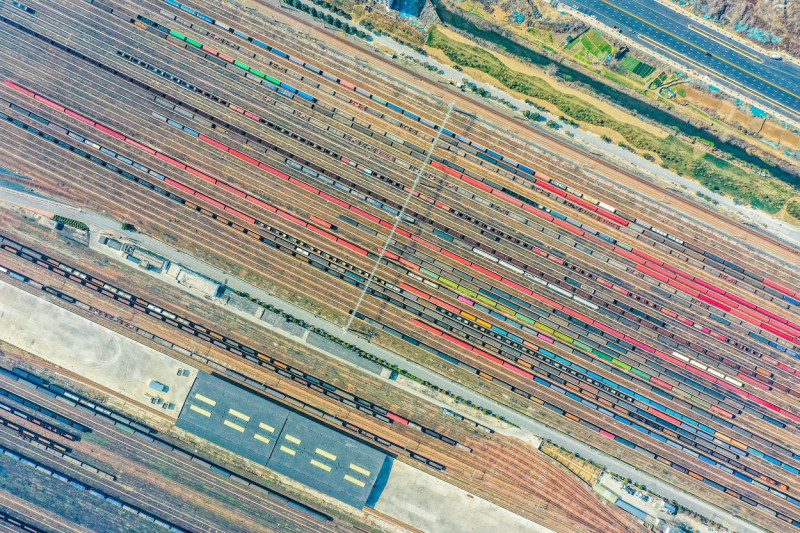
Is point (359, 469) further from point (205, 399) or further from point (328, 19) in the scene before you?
point (328, 19)

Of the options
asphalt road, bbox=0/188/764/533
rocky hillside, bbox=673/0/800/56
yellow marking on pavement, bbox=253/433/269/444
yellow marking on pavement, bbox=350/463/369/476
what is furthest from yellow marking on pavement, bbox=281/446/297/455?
rocky hillside, bbox=673/0/800/56

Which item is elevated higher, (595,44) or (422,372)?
(595,44)

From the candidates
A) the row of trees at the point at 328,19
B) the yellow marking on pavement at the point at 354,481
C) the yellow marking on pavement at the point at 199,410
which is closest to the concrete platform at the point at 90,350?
the yellow marking on pavement at the point at 199,410

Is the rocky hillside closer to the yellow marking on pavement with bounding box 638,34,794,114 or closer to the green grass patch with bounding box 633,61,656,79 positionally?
the yellow marking on pavement with bounding box 638,34,794,114

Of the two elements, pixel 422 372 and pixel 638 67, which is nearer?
pixel 422 372

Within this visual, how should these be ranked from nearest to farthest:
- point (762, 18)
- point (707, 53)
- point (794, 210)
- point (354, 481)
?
1. point (354, 481)
2. point (794, 210)
3. point (762, 18)
4. point (707, 53)

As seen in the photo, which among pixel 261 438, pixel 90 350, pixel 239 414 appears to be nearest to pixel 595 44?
pixel 239 414
